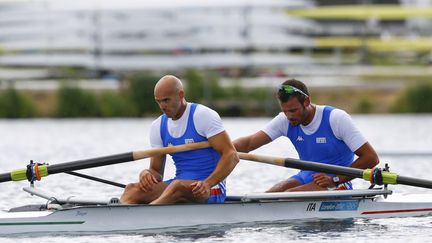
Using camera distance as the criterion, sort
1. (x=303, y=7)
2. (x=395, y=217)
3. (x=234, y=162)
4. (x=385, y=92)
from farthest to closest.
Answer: (x=303, y=7)
(x=385, y=92)
(x=395, y=217)
(x=234, y=162)

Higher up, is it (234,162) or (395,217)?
(234,162)

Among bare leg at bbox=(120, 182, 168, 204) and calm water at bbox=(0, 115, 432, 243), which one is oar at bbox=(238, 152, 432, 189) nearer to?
calm water at bbox=(0, 115, 432, 243)

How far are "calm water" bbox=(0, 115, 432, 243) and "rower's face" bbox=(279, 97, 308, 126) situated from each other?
141 cm

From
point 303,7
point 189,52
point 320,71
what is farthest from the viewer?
point 303,7

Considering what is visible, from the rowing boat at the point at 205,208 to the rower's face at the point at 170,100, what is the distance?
561 mm

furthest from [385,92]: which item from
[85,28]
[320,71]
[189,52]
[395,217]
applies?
[395,217]

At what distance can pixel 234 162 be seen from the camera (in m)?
15.5

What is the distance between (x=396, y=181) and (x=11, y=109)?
57.0 m

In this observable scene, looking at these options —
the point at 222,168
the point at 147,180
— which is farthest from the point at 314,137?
the point at 147,180

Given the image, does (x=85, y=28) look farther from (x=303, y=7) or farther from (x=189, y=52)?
(x=303, y=7)

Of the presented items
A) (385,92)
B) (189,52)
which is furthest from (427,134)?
(189,52)

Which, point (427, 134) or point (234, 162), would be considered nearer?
point (234, 162)

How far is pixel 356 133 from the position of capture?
16.3 meters

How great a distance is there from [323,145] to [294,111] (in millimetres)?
751
